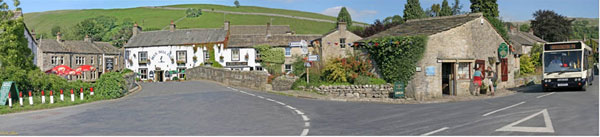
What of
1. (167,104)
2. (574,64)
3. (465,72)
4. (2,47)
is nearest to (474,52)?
(465,72)

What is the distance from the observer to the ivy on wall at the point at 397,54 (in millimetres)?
26391

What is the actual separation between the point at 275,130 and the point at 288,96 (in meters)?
14.0

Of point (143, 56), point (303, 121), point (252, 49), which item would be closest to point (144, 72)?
point (143, 56)

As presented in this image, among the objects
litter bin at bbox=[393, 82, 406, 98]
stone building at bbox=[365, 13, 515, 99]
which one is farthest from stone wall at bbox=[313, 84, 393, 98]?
litter bin at bbox=[393, 82, 406, 98]

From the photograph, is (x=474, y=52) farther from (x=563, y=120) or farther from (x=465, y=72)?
(x=563, y=120)

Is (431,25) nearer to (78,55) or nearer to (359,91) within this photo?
(359,91)

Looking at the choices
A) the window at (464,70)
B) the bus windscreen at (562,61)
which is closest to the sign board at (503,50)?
the window at (464,70)

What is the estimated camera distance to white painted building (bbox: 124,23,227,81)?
58906 millimetres

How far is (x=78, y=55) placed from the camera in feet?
213

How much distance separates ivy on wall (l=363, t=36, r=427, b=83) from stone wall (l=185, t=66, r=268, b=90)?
7753 mm

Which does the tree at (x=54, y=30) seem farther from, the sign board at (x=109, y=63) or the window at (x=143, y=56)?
the window at (x=143, y=56)

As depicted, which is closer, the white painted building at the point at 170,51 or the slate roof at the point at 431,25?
the slate roof at the point at 431,25

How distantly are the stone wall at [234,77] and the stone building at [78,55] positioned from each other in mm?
23960

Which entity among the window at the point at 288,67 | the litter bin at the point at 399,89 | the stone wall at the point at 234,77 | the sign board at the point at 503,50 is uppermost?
the sign board at the point at 503,50
